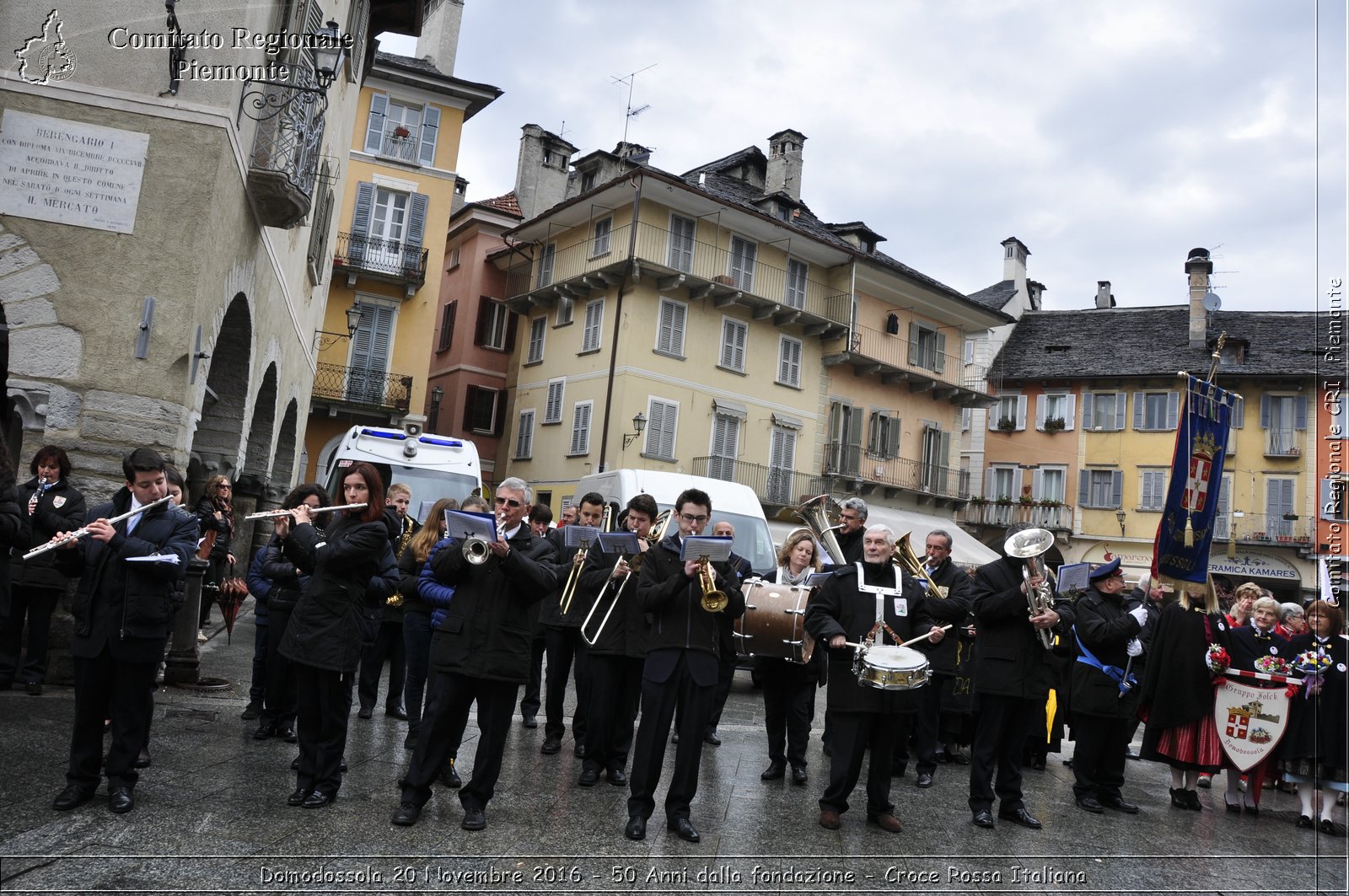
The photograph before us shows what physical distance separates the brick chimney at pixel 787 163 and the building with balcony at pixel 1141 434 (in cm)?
1294

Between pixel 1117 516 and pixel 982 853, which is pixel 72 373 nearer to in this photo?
pixel 982 853

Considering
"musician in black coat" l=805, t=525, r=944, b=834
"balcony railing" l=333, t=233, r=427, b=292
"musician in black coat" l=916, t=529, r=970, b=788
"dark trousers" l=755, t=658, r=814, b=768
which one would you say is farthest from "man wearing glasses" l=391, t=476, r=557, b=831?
"balcony railing" l=333, t=233, r=427, b=292

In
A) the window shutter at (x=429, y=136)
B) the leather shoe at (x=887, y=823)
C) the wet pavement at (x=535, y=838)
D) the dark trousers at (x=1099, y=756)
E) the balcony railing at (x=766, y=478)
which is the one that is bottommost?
the wet pavement at (x=535, y=838)

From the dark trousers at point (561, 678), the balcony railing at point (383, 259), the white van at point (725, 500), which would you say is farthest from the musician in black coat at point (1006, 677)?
the balcony railing at point (383, 259)

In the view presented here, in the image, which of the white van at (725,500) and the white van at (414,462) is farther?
the white van at (725,500)

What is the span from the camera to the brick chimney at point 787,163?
37125 mm

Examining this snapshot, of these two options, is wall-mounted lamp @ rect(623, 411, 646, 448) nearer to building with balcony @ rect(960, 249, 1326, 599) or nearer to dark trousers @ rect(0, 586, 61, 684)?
building with balcony @ rect(960, 249, 1326, 599)

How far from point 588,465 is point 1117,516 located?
2193cm

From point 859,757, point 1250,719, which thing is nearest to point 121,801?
point 859,757

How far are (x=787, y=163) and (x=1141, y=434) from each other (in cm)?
1692

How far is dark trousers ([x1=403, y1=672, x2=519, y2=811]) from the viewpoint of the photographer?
597 centimetres

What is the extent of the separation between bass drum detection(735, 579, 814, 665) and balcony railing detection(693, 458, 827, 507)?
70.3 ft

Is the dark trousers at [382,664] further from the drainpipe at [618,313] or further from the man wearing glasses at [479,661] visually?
the drainpipe at [618,313]

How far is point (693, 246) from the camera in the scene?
102 feet
